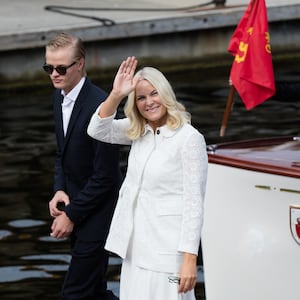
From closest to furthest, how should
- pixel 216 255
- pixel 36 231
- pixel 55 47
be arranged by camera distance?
pixel 55 47 < pixel 216 255 < pixel 36 231

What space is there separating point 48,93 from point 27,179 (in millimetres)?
4091

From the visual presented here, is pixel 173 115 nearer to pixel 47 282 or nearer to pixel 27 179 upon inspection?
pixel 47 282

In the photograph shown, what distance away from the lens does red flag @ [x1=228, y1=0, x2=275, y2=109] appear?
26.3 ft

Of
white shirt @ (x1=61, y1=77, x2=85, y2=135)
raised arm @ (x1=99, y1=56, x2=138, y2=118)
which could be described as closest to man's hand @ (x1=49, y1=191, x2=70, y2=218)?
white shirt @ (x1=61, y1=77, x2=85, y2=135)

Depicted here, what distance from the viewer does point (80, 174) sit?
6367 millimetres

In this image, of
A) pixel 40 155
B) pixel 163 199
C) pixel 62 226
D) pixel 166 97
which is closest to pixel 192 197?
pixel 163 199

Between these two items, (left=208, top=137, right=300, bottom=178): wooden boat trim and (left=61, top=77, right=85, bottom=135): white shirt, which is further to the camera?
(left=208, top=137, right=300, bottom=178): wooden boat trim

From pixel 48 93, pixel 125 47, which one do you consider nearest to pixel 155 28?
pixel 125 47

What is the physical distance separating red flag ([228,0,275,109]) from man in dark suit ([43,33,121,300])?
1883 millimetres

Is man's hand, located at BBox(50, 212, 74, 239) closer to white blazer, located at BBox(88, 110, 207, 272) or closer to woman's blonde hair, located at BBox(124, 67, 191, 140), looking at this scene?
white blazer, located at BBox(88, 110, 207, 272)

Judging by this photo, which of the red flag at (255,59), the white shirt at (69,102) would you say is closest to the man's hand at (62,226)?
the white shirt at (69,102)

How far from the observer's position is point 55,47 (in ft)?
20.2

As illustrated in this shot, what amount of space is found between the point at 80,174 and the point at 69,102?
0.37m

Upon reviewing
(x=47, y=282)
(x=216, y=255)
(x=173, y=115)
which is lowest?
(x=47, y=282)
